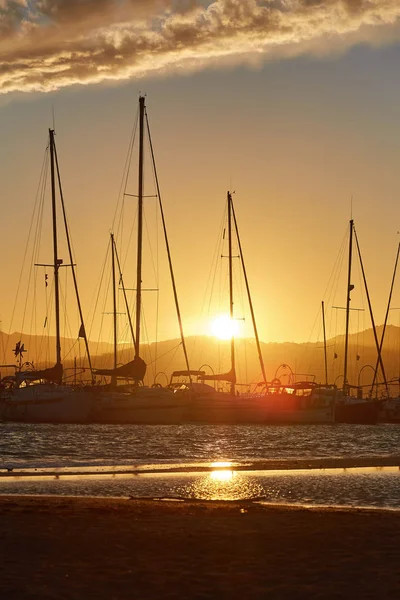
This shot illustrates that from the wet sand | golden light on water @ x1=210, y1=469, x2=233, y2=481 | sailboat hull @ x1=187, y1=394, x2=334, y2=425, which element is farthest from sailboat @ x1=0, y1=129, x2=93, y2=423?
the wet sand

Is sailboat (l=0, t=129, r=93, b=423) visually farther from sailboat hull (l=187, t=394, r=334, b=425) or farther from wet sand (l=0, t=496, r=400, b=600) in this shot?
wet sand (l=0, t=496, r=400, b=600)

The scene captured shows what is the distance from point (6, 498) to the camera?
22625mm

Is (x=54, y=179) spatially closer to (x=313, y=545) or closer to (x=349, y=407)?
(x=349, y=407)

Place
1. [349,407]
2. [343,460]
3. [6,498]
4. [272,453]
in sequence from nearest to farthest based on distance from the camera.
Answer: [6,498] → [343,460] → [272,453] → [349,407]

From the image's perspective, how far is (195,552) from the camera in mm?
14836

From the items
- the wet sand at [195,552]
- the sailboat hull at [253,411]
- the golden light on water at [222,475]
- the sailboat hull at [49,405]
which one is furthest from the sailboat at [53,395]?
the wet sand at [195,552]

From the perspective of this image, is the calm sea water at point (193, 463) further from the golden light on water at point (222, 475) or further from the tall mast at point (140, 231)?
the tall mast at point (140, 231)

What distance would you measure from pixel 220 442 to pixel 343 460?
16.1 metres

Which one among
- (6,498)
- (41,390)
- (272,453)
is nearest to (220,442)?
(272,453)

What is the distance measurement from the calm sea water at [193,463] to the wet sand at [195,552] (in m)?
5.33

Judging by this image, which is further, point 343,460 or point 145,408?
point 145,408

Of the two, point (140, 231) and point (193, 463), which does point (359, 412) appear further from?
point (193, 463)

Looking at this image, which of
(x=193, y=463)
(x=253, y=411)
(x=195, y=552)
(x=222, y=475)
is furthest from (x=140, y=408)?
(x=195, y=552)

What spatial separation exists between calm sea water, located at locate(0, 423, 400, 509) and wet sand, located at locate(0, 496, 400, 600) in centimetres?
533
